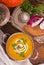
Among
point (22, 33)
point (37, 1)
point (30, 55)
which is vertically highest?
point (37, 1)

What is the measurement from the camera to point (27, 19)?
1.18m

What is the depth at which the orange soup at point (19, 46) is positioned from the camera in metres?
1.17

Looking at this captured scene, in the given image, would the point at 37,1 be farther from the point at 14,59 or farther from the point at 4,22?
the point at 14,59

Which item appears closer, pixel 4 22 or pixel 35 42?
pixel 4 22

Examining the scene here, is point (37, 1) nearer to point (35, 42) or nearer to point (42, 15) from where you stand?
point (42, 15)

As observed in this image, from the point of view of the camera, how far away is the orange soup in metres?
1.17

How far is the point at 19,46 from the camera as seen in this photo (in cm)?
117

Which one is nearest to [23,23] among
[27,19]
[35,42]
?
[27,19]

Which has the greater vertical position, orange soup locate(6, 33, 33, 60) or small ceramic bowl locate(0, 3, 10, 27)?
small ceramic bowl locate(0, 3, 10, 27)

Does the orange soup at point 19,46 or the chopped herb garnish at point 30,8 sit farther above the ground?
the chopped herb garnish at point 30,8

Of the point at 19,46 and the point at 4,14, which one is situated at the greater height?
the point at 4,14

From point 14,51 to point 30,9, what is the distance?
0.23 metres

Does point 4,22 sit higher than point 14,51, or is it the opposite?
point 4,22

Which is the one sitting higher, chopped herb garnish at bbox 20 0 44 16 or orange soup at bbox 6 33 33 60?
chopped herb garnish at bbox 20 0 44 16
